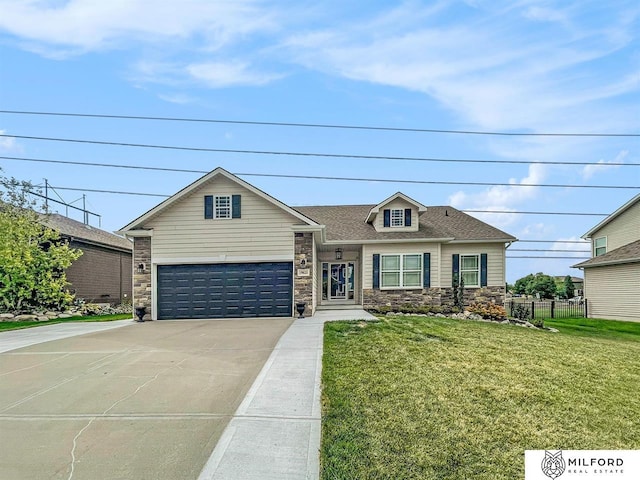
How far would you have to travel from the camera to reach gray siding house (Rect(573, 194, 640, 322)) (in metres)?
18.3

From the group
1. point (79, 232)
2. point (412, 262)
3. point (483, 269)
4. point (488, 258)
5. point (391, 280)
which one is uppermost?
point (79, 232)

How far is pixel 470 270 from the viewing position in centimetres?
1780

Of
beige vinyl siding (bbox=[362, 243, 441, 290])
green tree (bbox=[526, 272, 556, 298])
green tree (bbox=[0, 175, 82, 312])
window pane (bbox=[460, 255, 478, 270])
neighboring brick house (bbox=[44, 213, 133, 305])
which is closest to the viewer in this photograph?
green tree (bbox=[0, 175, 82, 312])

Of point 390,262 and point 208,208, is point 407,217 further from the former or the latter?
point 208,208

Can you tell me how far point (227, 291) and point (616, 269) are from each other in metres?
18.8

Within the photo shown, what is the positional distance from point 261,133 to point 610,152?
73.6 ft

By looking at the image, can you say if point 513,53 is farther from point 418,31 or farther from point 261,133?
point 261,133

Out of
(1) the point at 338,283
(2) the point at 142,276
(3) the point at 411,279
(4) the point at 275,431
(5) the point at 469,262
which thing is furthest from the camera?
(1) the point at 338,283

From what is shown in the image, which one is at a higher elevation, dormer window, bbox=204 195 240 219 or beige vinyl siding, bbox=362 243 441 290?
dormer window, bbox=204 195 240 219

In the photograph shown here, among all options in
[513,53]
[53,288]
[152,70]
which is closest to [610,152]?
[513,53]

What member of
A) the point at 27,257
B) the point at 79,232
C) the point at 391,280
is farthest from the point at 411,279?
the point at 79,232

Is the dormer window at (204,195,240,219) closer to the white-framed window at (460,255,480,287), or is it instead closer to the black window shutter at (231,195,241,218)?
the black window shutter at (231,195,241,218)

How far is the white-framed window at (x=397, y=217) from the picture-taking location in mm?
18062

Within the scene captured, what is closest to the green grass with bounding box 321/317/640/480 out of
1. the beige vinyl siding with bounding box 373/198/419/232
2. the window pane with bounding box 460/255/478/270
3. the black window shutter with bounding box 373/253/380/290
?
the black window shutter with bounding box 373/253/380/290
